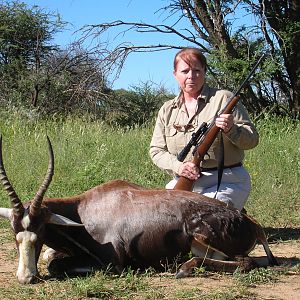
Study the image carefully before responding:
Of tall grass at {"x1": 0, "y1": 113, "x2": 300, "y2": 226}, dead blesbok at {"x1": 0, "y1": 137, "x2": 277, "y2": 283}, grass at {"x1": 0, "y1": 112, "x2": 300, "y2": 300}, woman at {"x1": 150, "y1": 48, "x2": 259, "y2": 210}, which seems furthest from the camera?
tall grass at {"x1": 0, "y1": 113, "x2": 300, "y2": 226}

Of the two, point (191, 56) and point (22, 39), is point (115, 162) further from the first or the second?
point (22, 39)

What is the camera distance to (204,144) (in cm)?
571

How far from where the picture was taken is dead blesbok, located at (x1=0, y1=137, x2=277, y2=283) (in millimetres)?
4945

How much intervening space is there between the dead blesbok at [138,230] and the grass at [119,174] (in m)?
0.20

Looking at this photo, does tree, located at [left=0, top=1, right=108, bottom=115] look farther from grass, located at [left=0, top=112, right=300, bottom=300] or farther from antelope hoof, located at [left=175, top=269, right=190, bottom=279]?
antelope hoof, located at [left=175, top=269, right=190, bottom=279]

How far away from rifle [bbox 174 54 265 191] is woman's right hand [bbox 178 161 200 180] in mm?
38

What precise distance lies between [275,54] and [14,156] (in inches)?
293

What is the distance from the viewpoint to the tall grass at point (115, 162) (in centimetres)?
853

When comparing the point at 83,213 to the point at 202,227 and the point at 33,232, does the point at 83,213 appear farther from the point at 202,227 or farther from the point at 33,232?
the point at 202,227

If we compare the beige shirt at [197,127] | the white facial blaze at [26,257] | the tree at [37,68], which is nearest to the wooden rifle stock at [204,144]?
the beige shirt at [197,127]

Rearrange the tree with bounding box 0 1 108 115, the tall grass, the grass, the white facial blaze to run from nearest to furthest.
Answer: the grass < the white facial blaze < the tall grass < the tree with bounding box 0 1 108 115

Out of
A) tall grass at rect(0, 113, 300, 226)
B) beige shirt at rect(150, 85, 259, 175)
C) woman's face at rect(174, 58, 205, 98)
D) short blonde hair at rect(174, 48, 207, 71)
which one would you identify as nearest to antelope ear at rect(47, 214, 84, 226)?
beige shirt at rect(150, 85, 259, 175)

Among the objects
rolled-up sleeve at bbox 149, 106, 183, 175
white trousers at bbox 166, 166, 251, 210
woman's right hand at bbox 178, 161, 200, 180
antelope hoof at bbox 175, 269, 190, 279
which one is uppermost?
rolled-up sleeve at bbox 149, 106, 183, 175

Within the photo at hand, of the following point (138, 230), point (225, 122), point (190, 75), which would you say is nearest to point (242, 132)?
point (225, 122)
